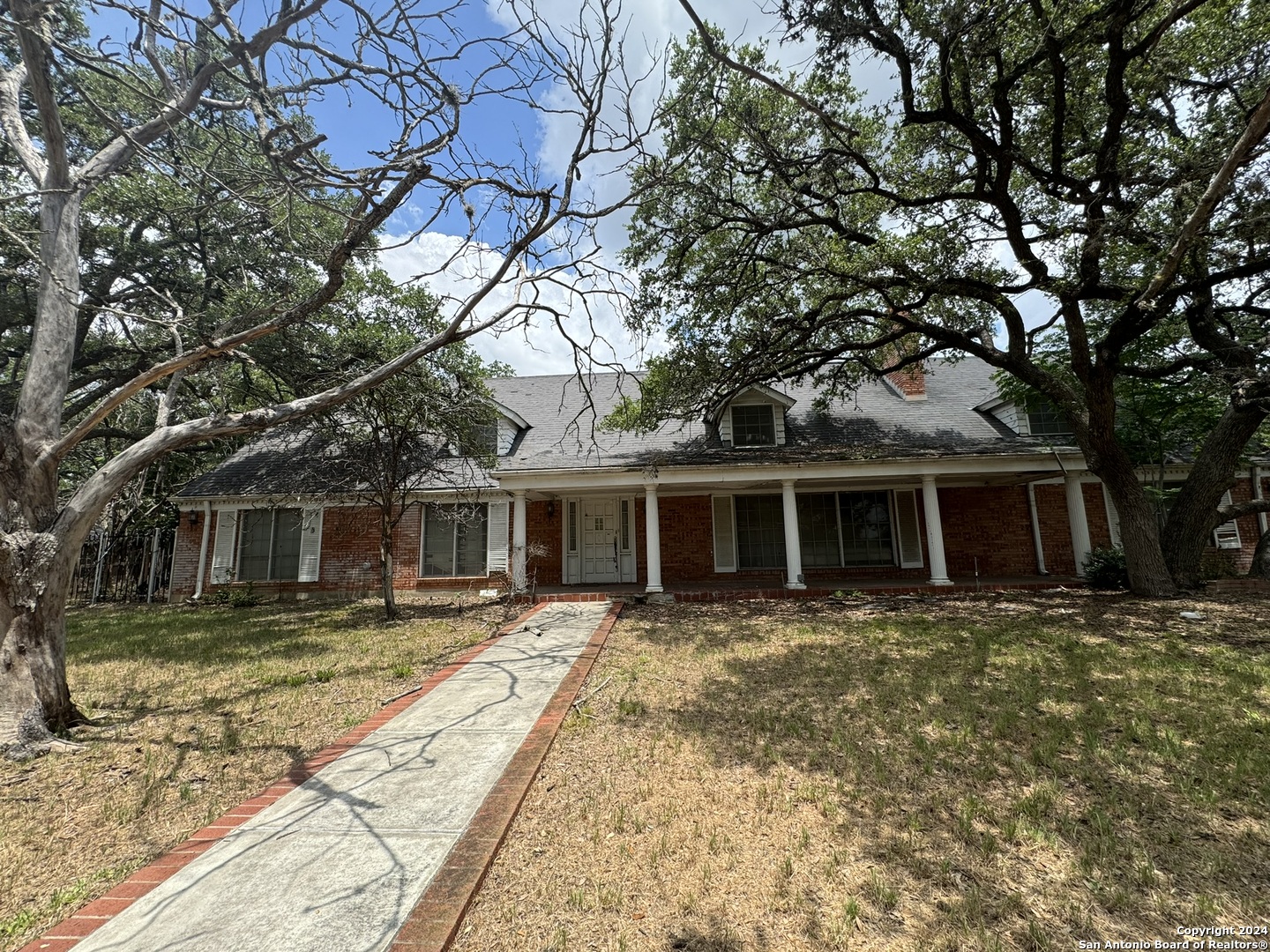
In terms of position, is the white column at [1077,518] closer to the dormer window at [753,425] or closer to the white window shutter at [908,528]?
the white window shutter at [908,528]

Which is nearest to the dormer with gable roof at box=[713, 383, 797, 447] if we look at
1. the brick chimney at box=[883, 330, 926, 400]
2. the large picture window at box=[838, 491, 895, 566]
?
the large picture window at box=[838, 491, 895, 566]

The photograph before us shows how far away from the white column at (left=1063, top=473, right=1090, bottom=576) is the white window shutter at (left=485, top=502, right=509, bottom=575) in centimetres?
1282

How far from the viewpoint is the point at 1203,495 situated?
9484 mm

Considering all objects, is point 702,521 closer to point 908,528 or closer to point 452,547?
point 908,528

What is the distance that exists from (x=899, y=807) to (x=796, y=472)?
8783 millimetres

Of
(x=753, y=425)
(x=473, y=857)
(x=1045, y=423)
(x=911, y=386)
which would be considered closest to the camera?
(x=473, y=857)

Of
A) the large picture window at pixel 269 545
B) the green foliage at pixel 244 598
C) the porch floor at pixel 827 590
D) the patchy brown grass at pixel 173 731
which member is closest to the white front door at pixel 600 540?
the porch floor at pixel 827 590

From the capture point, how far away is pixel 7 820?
339cm

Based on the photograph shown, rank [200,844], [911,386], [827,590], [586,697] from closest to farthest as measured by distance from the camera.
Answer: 1. [200,844]
2. [586,697]
3. [827,590]
4. [911,386]

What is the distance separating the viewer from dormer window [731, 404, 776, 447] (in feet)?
45.1

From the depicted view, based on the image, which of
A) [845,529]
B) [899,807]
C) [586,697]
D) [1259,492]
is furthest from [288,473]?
[1259,492]

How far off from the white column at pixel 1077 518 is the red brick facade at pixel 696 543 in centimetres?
188

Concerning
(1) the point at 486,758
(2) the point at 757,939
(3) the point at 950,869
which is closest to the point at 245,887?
(1) the point at 486,758

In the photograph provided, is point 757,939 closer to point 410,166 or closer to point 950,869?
point 950,869
